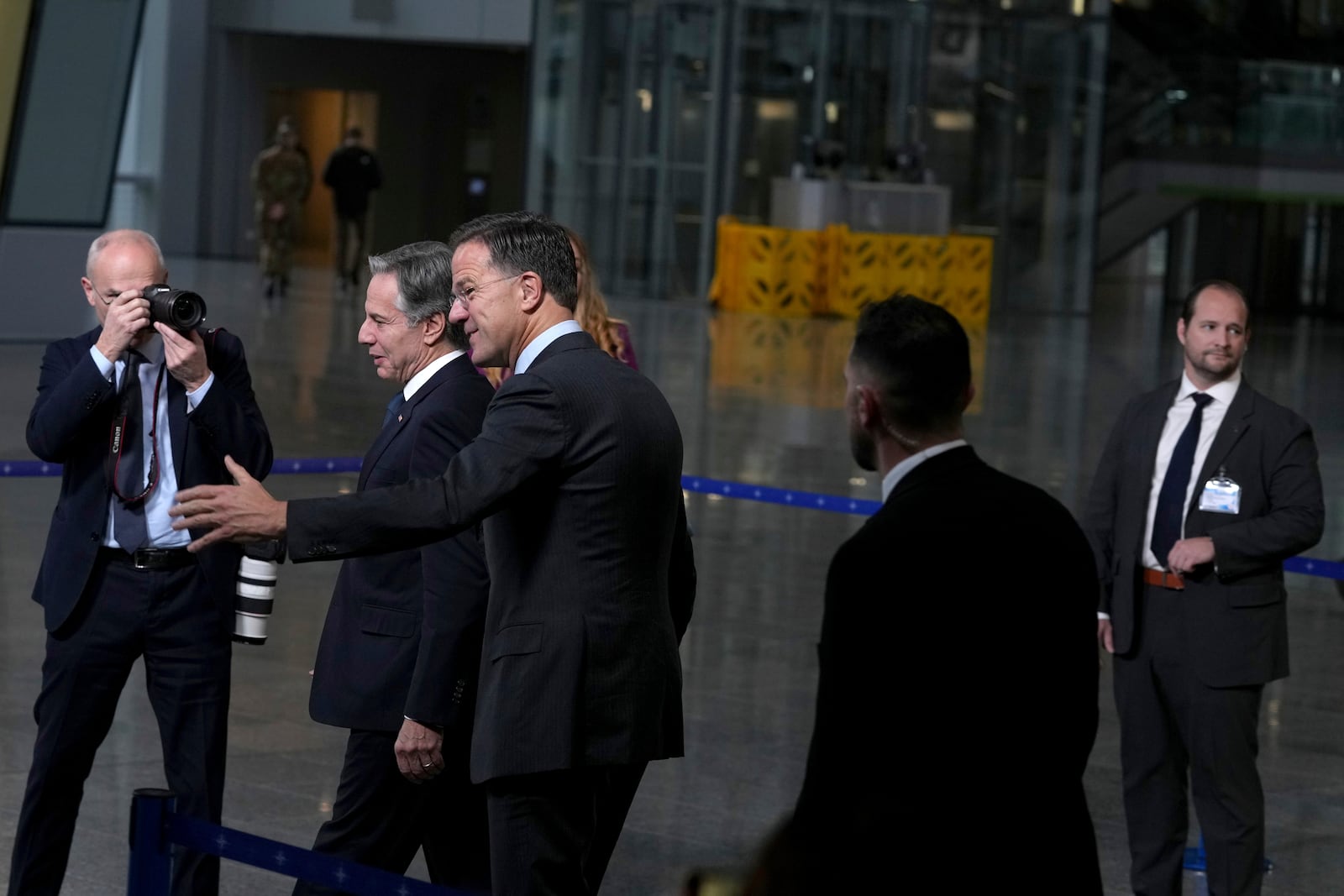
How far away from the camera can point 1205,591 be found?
17.1 feet

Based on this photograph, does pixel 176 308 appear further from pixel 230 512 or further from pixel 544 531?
pixel 544 531

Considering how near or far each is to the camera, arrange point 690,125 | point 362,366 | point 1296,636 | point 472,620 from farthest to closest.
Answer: point 690,125, point 362,366, point 1296,636, point 472,620

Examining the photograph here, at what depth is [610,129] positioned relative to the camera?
3234cm

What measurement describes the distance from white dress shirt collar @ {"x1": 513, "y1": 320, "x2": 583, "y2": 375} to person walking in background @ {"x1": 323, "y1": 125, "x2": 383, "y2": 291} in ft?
78.2

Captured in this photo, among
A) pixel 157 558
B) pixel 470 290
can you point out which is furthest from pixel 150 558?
pixel 470 290

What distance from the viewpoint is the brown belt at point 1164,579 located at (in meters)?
5.25

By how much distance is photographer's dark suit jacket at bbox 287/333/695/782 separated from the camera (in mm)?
3492

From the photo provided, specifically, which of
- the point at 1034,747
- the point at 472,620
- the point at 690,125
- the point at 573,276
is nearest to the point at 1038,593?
the point at 1034,747

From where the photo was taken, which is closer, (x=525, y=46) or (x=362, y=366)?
(x=362, y=366)

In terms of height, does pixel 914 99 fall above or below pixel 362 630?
above

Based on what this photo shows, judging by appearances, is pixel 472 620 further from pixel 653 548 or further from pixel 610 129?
pixel 610 129

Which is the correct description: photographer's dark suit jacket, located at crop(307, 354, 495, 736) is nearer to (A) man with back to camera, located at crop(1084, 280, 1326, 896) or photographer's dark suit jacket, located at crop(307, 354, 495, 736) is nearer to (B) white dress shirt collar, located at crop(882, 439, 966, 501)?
(B) white dress shirt collar, located at crop(882, 439, 966, 501)

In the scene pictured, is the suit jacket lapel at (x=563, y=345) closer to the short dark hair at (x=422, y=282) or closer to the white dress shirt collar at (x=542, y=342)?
the white dress shirt collar at (x=542, y=342)

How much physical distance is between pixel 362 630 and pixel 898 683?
185 cm
